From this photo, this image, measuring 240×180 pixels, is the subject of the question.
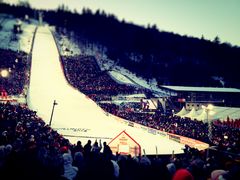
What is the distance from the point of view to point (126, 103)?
51188 mm

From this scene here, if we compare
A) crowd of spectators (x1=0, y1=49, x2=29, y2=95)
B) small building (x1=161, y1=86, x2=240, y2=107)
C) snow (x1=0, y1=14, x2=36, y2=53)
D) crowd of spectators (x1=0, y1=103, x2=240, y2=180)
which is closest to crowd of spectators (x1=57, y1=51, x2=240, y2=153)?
crowd of spectators (x1=0, y1=103, x2=240, y2=180)

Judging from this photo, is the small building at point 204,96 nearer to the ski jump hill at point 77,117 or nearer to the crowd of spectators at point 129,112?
the crowd of spectators at point 129,112

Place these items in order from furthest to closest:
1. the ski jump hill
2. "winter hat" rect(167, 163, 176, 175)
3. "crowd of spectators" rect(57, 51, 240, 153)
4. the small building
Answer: the small building → the ski jump hill → "crowd of spectators" rect(57, 51, 240, 153) → "winter hat" rect(167, 163, 176, 175)

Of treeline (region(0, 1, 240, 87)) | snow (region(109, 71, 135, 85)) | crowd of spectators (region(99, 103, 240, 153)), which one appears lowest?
crowd of spectators (region(99, 103, 240, 153))

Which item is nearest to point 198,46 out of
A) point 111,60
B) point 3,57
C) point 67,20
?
point 111,60

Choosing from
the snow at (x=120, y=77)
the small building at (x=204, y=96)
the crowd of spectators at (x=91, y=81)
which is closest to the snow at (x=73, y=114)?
the crowd of spectators at (x=91, y=81)

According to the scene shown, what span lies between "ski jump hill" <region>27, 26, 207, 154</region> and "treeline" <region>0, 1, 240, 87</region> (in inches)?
1252

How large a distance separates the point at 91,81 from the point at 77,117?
23460 mm

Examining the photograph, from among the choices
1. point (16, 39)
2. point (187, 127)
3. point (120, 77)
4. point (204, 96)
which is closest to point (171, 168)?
point (187, 127)

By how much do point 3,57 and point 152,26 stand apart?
326 feet

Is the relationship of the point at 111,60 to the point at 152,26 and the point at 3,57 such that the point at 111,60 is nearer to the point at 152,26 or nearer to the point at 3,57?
the point at 3,57

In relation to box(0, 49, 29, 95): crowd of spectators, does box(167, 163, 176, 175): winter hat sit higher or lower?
lower

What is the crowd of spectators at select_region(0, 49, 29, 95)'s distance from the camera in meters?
47.6

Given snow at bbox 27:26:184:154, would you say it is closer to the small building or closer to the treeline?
the small building
